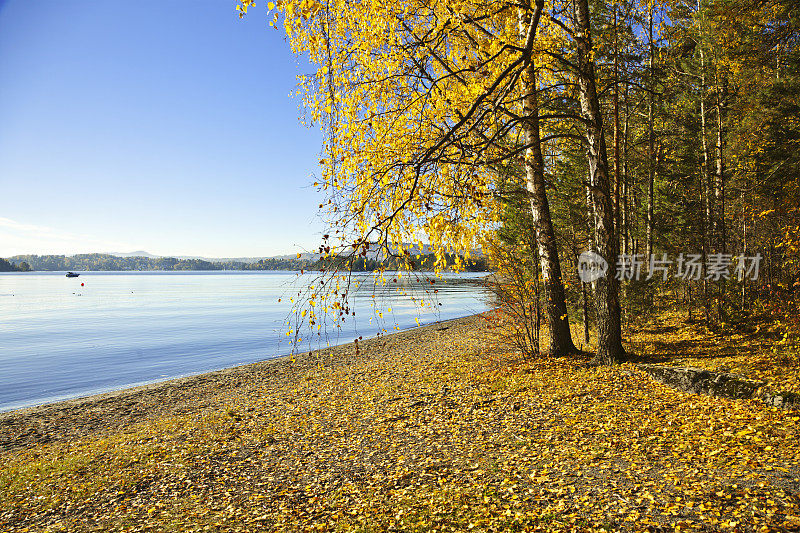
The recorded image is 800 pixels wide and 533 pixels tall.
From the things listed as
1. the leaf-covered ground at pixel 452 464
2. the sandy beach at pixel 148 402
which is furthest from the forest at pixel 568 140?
the sandy beach at pixel 148 402

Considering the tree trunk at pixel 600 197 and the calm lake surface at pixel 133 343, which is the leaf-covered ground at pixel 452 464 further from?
the calm lake surface at pixel 133 343

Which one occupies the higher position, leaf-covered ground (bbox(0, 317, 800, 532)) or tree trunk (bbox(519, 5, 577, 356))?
tree trunk (bbox(519, 5, 577, 356))

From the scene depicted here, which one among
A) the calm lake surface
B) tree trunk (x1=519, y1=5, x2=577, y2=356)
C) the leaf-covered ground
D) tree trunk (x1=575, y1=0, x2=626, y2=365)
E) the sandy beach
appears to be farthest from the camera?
the calm lake surface

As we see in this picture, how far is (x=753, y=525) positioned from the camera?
387cm

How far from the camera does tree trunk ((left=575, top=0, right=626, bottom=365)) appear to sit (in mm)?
8430

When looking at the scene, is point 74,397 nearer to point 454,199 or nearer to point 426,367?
point 426,367

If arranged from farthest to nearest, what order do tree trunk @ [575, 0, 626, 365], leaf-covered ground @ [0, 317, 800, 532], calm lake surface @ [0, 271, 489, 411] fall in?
calm lake surface @ [0, 271, 489, 411] → tree trunk @ [575, 0, 626, 365] → leaf-covered ground @ [0, 317, 800, 532]

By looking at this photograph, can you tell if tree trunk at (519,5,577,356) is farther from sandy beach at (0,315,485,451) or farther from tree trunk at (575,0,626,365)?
sandy beach at (0,315,485,451)

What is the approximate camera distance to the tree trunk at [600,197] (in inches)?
332

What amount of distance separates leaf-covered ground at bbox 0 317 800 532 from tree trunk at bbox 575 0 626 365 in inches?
30.2

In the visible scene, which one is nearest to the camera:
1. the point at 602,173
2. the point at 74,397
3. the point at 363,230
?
the point at 363,230

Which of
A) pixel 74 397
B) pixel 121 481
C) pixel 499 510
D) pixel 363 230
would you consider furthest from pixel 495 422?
pixel 74 397

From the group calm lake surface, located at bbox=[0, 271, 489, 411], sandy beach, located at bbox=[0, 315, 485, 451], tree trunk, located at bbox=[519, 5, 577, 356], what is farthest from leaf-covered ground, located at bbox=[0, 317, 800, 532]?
calm lake surface, located at bbox=[0, 271, 489, 411]

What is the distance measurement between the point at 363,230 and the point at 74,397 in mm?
18047
